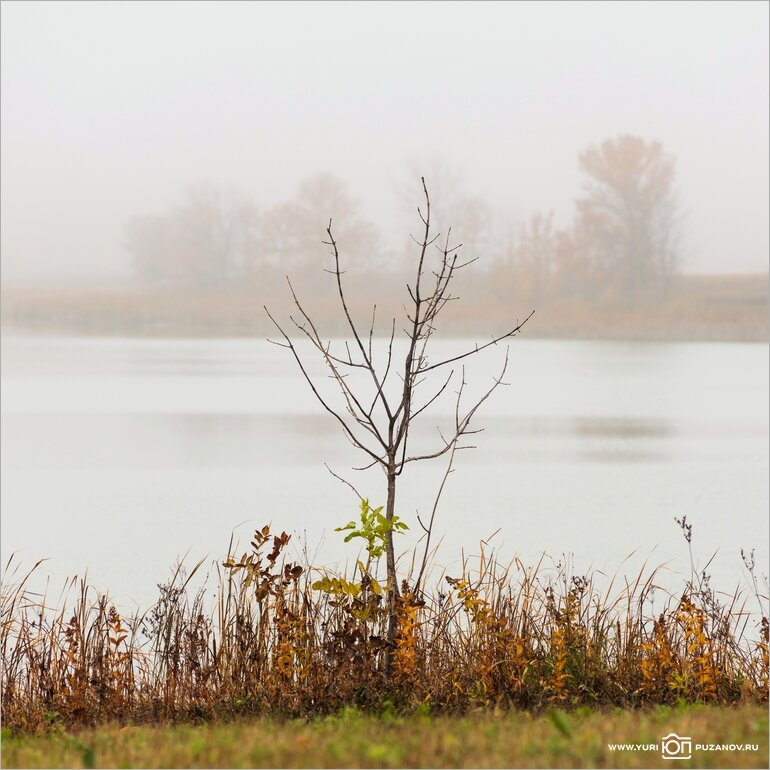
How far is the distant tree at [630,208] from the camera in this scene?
6112 centimetres

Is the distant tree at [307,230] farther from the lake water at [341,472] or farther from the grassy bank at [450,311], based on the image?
the lake water at [341,472]

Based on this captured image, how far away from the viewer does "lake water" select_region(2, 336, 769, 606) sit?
1152cm

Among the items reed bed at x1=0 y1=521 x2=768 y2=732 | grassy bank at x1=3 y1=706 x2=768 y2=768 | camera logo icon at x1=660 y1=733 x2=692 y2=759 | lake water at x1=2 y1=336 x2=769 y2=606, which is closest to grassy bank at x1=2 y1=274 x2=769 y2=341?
lake water at x1=2 y1=336 x2=769 y2=606

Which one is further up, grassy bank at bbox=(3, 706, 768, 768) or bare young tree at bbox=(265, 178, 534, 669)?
bare young tree at bbox=(265, 178, 534, 669)

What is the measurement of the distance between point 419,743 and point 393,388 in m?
26.8

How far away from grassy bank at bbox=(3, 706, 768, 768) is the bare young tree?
92 centimetres

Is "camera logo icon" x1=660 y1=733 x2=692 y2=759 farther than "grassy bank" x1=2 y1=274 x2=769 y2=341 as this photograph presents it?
No

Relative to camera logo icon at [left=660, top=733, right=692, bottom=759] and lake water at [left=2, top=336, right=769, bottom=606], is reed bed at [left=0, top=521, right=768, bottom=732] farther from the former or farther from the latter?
camera logo icon at [left=660, top=733, right=692, bottom=759]

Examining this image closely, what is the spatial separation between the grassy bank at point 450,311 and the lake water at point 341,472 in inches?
778

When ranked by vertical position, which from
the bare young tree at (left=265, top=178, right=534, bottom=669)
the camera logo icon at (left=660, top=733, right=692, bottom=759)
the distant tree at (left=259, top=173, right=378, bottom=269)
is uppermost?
the distant tree at (left=259, top=173, right=378, bottom=269)

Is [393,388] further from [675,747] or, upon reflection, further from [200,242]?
[200,242]

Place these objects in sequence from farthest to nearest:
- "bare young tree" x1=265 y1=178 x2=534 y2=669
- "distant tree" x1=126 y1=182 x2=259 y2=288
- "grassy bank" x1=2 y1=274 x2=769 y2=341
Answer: "distant tree" x1=126 y1=182 x2=259 y2=288 < "grassy bank" x1=2 y1=274 x2=769 y2=341 < "bare young tree" x1=265 y1=178 x2=534 y2=669

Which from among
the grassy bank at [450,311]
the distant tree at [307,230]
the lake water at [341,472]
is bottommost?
the lake water at [341,472]

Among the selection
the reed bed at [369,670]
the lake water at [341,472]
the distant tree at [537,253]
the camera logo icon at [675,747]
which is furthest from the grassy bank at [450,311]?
the camera logo icon at [675,747]
